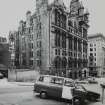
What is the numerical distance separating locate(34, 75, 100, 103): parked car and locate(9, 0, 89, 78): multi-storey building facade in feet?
32.1

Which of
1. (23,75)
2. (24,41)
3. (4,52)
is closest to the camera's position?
(23,75)

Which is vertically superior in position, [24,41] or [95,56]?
[24,41]

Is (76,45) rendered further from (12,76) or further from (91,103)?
(91,103)

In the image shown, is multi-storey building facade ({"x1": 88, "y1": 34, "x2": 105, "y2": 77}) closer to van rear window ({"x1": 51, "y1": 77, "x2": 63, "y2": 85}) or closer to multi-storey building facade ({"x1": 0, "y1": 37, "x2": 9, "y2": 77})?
multi-storey building facade ({"x1": 0, "y1": 37, "x2": 9, "y2": 77})

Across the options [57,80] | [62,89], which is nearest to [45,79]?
[57,80]

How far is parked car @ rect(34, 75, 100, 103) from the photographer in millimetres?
10734

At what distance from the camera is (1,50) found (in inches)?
1089

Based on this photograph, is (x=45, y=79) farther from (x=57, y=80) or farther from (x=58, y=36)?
(x=58, y=36)

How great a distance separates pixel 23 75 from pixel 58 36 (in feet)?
28.6

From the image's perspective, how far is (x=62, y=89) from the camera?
11.2 m

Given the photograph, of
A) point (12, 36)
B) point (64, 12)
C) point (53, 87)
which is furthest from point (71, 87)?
point (64, 12)

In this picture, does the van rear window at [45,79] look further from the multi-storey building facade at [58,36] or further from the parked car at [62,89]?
the multi-storey building facade at [58,36]

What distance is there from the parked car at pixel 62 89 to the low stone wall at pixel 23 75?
311 inches

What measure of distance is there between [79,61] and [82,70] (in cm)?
293
